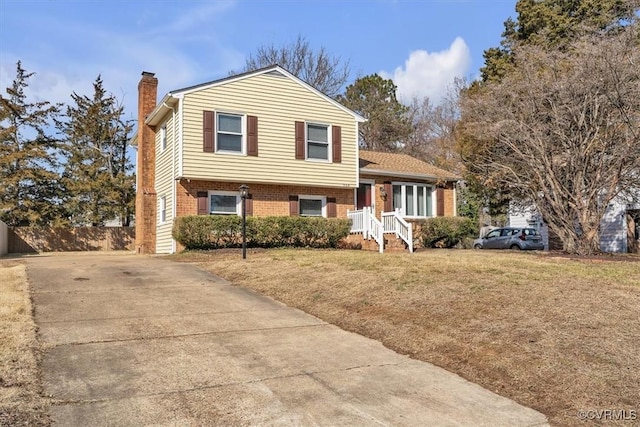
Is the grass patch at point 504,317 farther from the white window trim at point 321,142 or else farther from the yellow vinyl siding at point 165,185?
the white window trim at point 321,142

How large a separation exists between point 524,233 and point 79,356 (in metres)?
22.6

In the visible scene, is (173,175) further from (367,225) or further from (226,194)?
(367,225)

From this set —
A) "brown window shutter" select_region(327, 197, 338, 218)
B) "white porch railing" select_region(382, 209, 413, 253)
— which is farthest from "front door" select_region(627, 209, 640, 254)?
"brown window shutter" select_region(327, 197, 338, 218)

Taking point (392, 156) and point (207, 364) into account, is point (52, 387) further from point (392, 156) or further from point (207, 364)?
point (392, 156)

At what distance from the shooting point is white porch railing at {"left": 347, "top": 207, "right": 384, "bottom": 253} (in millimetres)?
17078

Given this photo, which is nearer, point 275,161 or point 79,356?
point 79,356

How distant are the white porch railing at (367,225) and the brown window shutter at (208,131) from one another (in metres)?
5.69

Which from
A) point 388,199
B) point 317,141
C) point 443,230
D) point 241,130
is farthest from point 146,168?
point 443,230

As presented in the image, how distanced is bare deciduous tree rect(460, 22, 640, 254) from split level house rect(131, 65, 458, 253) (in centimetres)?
453

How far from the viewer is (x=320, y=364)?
5.22 m

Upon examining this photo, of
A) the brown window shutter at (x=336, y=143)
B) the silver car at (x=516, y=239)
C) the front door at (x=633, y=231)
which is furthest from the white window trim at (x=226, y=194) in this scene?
the front door at (x=633, y=231)

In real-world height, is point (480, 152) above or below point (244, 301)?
above

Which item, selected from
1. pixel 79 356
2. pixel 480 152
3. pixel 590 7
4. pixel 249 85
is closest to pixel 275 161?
pixel 249 85

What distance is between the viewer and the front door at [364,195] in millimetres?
20625
